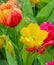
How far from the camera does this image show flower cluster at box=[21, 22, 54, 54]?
1.80ft

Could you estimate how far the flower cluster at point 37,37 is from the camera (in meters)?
0.55

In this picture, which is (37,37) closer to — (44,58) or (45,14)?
(44,58)

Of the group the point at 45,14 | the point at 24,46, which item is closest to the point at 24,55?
the point at 24,46

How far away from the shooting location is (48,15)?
770 mm

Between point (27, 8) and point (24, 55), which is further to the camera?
point (27, 8)

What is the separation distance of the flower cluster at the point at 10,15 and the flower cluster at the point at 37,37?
0.03 metres

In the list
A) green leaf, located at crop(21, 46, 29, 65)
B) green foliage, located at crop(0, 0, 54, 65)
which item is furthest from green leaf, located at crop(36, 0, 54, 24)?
green leaf, located at crop(21, 46, 29, 65)

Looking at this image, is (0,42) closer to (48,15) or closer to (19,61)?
(19,61)

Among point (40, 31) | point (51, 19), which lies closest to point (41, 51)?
point (40, 31)

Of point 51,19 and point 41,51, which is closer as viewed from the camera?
point 41,51

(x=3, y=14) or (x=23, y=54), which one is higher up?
(x=3, y=14)

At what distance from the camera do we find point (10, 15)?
1.94ft

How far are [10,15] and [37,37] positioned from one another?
80 millimetres

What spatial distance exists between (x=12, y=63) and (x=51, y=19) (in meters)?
0.24
